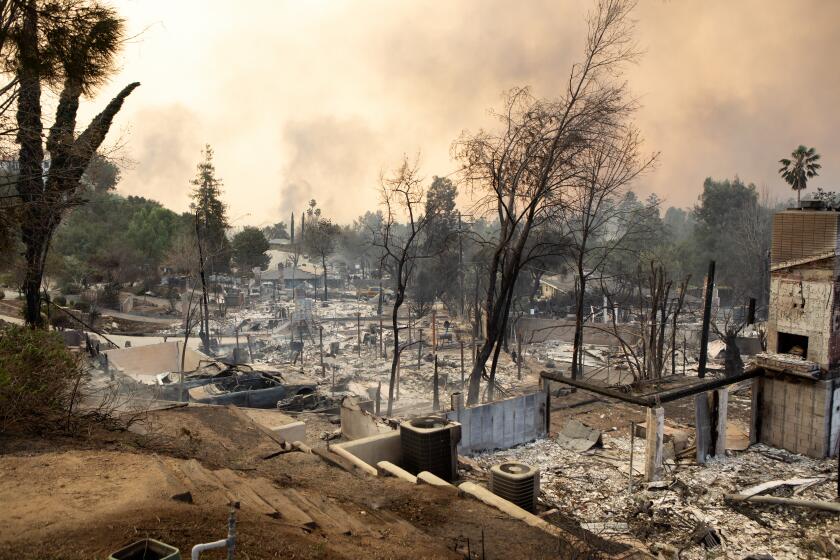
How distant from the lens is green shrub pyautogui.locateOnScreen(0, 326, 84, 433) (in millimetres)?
6742

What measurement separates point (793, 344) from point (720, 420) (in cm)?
291

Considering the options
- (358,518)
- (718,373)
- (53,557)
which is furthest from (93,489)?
(718,373)

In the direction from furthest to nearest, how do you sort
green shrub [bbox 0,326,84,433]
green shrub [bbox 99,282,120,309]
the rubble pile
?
green shrub [bbox 99,282,120,309] < the rubble pile < green shrub [bbox 0,326,84,433]

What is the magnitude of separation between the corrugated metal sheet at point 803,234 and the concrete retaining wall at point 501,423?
636 cm

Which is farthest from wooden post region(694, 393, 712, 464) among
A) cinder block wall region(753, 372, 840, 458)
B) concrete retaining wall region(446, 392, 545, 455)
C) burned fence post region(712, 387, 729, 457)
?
concrete retaining wall region(446, 392, 545, 455)

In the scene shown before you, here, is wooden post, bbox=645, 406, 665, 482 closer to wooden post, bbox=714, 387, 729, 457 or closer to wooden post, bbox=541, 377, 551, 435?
wooden post, bbox=714, 387, 729, 457

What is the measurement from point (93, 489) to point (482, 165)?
565 inches

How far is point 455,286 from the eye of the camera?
144 ft

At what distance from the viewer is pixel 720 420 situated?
11953 mm

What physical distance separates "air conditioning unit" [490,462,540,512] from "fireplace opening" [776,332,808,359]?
8046mm

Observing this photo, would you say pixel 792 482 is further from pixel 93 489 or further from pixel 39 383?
pixel 39 383

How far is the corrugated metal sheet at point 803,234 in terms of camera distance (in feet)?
39.5

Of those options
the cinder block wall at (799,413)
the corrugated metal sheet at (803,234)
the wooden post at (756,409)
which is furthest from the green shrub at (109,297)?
the corrugated metal sheet at (803,234)

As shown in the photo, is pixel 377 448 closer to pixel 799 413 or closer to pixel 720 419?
pixel 720 419
